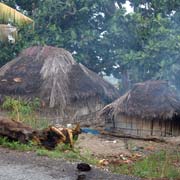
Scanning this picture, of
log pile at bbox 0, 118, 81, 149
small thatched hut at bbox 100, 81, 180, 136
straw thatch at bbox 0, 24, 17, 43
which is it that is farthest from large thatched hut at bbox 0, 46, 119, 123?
log pile at bbox 0, 118, 81, 149

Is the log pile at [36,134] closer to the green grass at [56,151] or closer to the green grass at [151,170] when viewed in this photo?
the green grass at [56,151]

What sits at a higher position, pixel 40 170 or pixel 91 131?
pixel 40 170

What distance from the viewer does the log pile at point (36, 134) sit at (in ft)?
30.3

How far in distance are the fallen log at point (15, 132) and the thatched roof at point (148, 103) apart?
6.38 meters

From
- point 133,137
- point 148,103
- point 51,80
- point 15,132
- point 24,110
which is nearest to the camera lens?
point 15,132

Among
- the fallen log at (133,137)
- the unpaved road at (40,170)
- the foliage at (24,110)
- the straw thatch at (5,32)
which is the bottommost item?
the fallen log at (133,137)

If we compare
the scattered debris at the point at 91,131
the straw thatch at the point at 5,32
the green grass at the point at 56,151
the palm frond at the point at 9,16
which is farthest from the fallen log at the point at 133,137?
the palm frond at the point at 9,16

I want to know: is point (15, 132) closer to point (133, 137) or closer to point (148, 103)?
point (133, 137)

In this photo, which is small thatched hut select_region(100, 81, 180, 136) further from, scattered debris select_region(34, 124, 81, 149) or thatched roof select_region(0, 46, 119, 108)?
scattered debris select_region(34, 124, 81, 149)

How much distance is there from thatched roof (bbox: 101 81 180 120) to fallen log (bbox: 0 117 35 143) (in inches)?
251

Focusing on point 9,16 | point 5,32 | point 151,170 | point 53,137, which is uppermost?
point 9,16

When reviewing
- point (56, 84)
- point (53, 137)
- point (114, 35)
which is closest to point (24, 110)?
point (56, 84)

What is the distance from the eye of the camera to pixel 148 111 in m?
14.8

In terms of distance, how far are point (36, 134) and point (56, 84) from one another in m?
6.60
